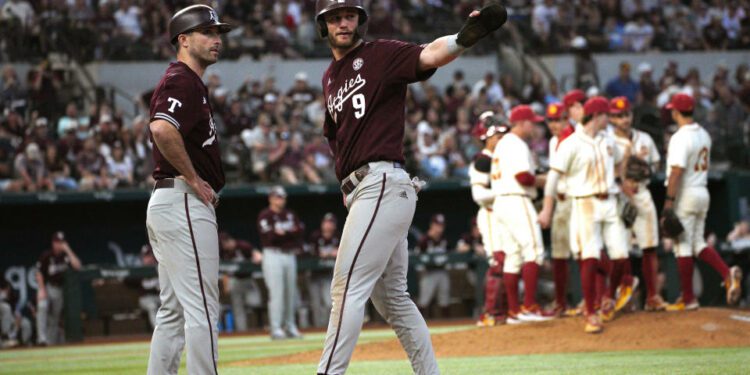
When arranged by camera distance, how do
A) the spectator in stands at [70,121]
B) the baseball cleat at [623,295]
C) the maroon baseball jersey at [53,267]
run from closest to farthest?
the baseball cleat at [623,295] → the maroon baseball jersey at [53,267] → the spectator in stands at [70,121]

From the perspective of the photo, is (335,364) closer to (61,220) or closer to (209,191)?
(209,191)

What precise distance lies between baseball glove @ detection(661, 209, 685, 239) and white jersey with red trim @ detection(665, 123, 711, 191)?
1.51 feet

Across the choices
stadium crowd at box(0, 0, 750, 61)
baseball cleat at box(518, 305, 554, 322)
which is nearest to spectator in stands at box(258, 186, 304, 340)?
baseball cleat at box(518, 305, 554, 322)

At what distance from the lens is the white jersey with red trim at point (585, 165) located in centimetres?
1080

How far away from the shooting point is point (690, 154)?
11414 mm

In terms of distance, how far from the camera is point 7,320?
695 inches

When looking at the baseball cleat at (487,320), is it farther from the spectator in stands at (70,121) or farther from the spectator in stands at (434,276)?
the spectator in stands at (70,121)

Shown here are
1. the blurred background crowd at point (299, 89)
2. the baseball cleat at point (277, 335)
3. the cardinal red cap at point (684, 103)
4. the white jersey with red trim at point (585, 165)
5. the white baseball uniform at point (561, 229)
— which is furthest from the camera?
the blurred background crowd at point (299, 89)

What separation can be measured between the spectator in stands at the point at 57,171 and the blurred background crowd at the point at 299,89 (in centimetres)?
2

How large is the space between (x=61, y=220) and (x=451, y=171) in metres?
6.65

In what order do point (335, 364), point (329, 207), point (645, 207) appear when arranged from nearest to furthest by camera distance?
point (335, 364) < point (645, 207) < point (329, 207)

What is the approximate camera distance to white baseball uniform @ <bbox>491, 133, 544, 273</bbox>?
37.1ft

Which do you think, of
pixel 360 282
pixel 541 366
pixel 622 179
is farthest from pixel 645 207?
pixel 360 282

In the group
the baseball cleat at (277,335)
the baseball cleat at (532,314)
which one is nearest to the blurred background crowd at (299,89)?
the baseball cleat at (277,335)
